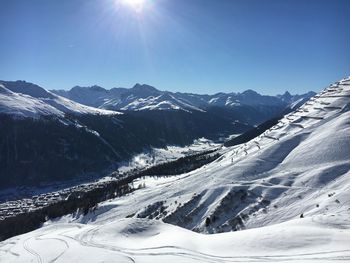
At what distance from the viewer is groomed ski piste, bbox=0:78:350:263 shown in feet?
130

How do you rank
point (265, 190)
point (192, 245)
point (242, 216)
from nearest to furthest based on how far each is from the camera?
point (192, 245), point (242, 216), point (265, 190)

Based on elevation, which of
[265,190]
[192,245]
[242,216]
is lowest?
[242,216]

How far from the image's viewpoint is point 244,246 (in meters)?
40.6

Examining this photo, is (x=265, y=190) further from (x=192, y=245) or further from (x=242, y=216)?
(x=192, y=245)

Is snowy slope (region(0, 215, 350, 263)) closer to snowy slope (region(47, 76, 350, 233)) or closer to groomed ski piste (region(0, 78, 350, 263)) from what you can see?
groomed ski piste (region(0, 78, 350, 263))

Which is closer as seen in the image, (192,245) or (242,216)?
(192,245)

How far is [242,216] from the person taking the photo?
8288 cm

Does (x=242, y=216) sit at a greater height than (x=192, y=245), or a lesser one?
lesser

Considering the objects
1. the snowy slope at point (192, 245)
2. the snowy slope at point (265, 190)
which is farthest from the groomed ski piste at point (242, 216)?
the snowy slope at point (265, 190)

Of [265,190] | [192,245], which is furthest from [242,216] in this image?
[192,245]

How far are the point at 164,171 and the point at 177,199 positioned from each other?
297 feet

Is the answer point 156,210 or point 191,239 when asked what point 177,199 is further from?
point 191,239

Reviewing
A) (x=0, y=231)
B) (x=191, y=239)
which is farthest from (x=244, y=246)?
(x=0, y=231)

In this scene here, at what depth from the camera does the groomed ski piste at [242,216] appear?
3966cm
